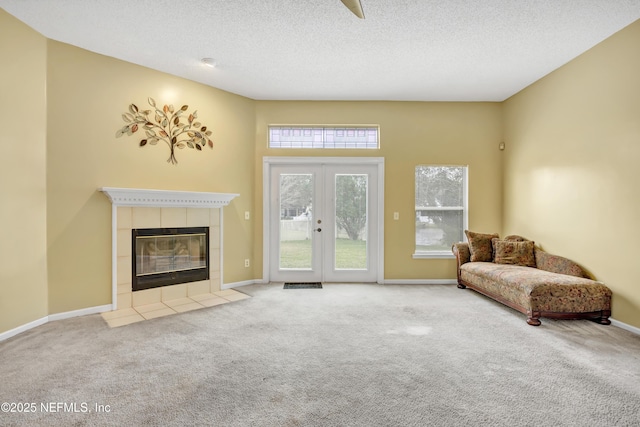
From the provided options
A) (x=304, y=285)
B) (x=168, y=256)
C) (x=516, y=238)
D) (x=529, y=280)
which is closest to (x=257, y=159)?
(x=168, y=256)

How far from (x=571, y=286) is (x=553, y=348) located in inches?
35.4

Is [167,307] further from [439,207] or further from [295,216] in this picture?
[439,207]

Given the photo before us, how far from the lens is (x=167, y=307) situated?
3793 millimetres

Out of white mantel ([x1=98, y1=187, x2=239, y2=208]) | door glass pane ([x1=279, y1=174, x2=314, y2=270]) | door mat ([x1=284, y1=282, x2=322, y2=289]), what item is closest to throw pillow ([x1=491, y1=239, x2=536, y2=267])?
door mat ([x1=284, y1=282, x2=322, y2=289])

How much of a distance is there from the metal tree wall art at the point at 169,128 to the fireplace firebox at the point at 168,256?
1.00 metres

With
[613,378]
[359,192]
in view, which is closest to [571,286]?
[613,378]

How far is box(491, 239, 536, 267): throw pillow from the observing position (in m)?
4.24

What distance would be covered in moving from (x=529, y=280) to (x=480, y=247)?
1.28 meters

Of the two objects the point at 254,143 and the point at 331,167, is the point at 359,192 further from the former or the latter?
the point at 254,143

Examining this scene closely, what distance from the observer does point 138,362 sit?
95.1 inches

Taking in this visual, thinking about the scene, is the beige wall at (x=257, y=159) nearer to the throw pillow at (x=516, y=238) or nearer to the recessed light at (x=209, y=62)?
the throw pillow at (x=516, y=238)

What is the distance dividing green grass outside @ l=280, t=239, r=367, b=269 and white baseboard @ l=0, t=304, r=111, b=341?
2481mm

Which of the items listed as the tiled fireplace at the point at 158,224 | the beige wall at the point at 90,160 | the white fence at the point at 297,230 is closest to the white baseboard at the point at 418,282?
the white fence at the point at 297,230

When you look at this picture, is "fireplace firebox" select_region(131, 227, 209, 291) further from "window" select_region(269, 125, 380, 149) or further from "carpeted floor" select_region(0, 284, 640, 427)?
"window" select_region(269, 125, 380, 149)
